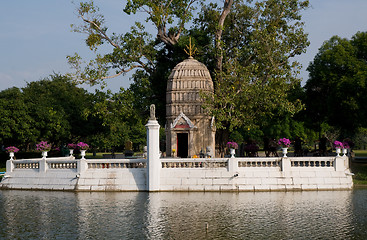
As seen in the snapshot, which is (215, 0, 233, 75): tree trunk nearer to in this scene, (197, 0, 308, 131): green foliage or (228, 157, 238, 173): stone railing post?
(197, 0, 308, 131): green foliage

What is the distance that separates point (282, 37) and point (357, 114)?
32.2 feet

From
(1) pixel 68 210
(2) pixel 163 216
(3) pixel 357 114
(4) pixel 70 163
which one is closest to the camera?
(2) pixel 163 216

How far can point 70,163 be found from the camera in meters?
32.5

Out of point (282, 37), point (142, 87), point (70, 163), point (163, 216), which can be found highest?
point (282, 37)

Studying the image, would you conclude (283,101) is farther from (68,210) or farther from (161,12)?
(68,210)

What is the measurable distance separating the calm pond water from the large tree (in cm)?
1283

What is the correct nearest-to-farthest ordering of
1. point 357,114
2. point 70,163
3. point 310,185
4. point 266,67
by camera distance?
1. point 310,185
2. point 70,163
3. point 357,114
4. point 266,67

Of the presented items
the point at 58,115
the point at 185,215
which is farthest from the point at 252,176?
the point at 58,115

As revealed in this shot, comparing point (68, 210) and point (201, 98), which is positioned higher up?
point (201, 98)

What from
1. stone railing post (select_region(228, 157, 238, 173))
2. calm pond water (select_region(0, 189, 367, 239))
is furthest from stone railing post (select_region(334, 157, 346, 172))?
stone railing post (select_region(228, 157, 238, 173))

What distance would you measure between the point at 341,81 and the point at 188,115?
1328 cm

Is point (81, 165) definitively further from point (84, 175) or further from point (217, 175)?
point (217, 175)

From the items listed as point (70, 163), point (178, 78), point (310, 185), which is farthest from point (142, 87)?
point (310, 185)

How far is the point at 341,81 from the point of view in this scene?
42.4 m
